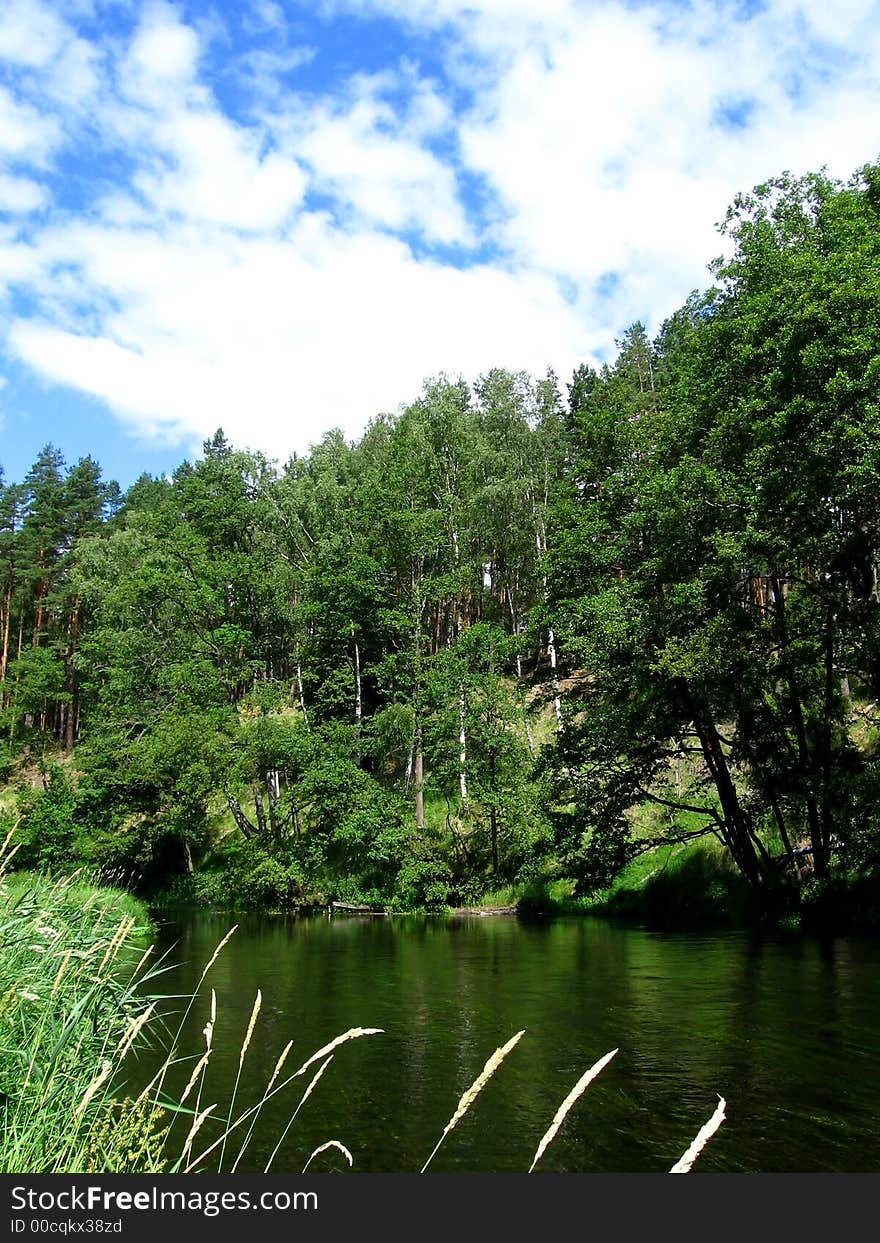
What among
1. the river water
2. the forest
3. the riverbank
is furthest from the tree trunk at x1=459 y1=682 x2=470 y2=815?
the riverbank

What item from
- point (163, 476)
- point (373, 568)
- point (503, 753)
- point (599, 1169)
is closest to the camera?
point (599, 1169)

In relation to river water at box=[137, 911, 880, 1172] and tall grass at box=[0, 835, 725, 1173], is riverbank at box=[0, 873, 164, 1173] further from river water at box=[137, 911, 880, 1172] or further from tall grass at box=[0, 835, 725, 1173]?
river water at box=[137, 911, 880, 1172]

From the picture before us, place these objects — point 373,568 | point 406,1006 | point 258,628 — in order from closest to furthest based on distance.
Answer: point 406,1006 → point 373,568 → point 258,628

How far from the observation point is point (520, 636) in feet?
130

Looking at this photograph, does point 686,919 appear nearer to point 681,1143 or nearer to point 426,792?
point 426,792

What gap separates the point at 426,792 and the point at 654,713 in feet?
60.1

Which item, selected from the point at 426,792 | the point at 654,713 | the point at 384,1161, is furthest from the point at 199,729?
the point at 384,1161

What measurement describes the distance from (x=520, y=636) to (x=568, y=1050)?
28.1m

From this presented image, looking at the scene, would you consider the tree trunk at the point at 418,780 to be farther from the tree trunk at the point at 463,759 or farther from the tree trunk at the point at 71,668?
the tree trunk at the point at 71,668

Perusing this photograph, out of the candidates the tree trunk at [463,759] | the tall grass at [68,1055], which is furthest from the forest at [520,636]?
the tall grass at [68,1055]

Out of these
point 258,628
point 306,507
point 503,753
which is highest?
point 306,507

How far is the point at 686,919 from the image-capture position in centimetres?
2920

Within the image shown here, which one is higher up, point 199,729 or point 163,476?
point 163,476

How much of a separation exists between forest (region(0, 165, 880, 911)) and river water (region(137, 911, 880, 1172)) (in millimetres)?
4936
